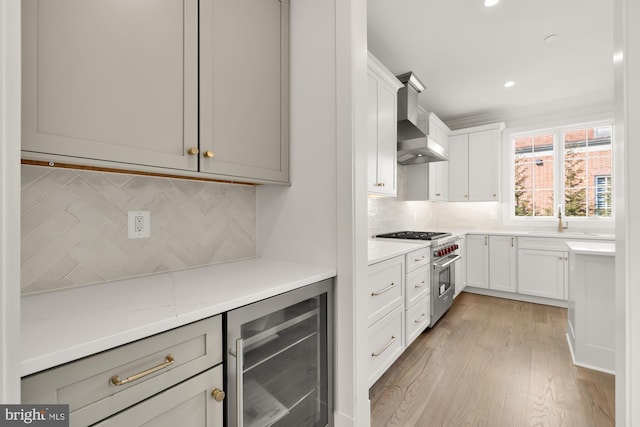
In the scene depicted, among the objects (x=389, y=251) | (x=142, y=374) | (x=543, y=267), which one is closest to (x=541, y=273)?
(x=543, y=267)

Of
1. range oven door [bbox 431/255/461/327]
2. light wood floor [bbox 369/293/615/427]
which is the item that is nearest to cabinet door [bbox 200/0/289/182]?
light wood floor [bbox 369/293/615/427]

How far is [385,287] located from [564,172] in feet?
12.7

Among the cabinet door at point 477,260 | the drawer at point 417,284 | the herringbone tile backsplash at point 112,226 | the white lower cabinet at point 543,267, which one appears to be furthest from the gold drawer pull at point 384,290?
the white lower cabinet at point 543,267

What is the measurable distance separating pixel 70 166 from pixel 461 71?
348 centimetres

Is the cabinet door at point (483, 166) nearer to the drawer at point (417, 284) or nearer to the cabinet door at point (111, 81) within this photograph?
the drawer at point (417, 284)

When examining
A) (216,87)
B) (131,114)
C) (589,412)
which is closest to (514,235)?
(589,412)

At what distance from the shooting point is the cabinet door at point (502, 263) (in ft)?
12.6

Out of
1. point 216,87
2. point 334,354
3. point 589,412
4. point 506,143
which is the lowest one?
point 589,412

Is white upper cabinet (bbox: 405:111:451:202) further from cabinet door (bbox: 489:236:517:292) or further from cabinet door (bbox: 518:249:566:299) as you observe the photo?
cabinet door (bbox: 518:249:566:299)

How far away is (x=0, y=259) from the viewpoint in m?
0.54

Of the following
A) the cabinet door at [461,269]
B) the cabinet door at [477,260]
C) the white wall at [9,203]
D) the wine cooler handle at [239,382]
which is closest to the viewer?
the white wall at [9,203]

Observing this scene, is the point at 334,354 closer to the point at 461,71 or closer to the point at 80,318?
the point at 80,318

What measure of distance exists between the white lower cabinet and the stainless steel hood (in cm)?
185

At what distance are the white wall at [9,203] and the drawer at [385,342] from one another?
1.55m
